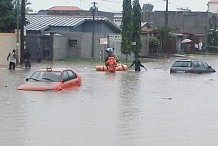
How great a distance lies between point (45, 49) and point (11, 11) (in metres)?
4.42

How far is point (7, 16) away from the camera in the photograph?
5706 cm

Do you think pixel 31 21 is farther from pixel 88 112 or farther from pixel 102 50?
pixel 88 112

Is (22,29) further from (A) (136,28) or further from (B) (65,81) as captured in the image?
(B) (65,81)

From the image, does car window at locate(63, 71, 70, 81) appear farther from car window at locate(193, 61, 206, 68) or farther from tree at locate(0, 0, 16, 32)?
tree at locate(0, 0, 16, 32)

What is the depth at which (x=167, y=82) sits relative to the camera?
36125mm

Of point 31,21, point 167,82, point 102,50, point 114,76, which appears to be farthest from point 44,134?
point 31,21

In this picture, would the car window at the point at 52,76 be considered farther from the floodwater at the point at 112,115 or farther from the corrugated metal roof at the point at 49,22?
the corrugated metal roof at the point at 49,22

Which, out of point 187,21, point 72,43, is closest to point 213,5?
point 187,21

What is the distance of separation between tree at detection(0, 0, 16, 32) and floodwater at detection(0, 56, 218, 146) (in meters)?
23.5

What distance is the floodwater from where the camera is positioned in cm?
1572

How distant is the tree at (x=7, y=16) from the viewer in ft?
188

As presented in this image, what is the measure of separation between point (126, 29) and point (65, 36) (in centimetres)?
565

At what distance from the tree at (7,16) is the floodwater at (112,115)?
23522 millimetres

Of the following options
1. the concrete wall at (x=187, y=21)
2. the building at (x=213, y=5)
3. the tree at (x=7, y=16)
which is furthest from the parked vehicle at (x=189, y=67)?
the building at (x=213, y=5)
